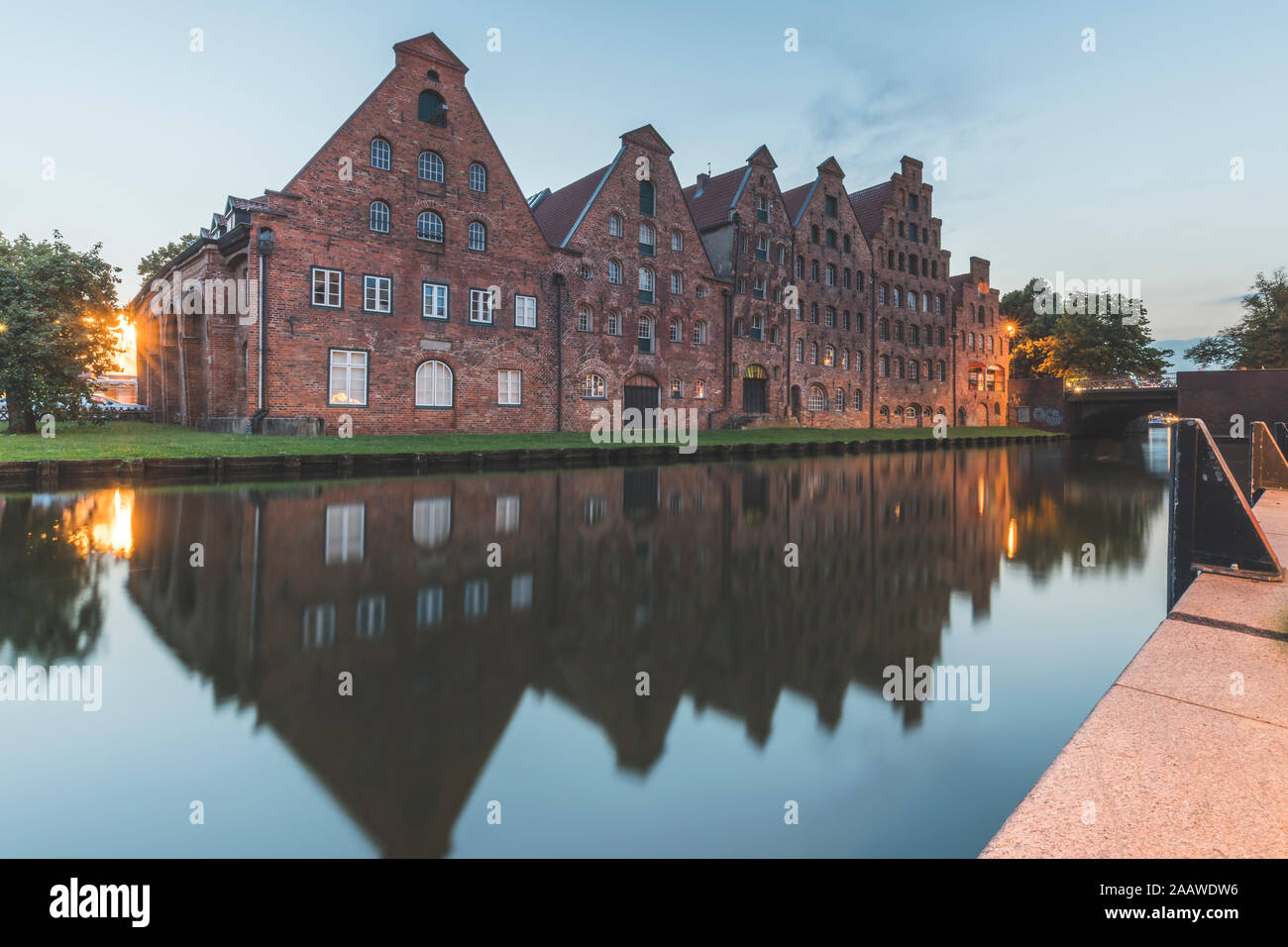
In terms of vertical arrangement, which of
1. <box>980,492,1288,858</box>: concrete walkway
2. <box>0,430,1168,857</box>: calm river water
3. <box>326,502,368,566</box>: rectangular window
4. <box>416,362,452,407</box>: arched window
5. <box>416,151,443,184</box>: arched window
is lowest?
<box>0,430,1168,857</box>: calm river water

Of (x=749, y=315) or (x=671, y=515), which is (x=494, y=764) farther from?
(x=749, y=315)

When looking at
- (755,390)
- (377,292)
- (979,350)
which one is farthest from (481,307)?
(979,350)

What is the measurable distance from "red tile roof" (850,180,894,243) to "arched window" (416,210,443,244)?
34704 mm

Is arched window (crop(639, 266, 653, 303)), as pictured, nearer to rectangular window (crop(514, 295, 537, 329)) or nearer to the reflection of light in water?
rectangular window (crop(514, 295, 537, 329))

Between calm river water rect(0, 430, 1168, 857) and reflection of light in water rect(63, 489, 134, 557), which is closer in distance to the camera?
calm river water rect(0, 430, 1168, 857)

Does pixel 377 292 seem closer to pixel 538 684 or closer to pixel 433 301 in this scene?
pixel 433 301

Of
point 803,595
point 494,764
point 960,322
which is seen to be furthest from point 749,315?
point 494,764

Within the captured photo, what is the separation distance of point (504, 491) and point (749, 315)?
3179 centimetres

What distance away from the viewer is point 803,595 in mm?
6414

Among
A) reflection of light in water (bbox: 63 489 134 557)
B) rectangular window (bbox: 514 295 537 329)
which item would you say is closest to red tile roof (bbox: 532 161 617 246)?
rectangular window (bbox: 514 295 537 329)

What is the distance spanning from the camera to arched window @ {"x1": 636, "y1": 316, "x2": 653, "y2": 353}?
1470 inches

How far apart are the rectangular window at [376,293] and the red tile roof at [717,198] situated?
859 inches

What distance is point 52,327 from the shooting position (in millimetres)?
24812

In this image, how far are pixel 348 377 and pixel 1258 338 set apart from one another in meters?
66.5
